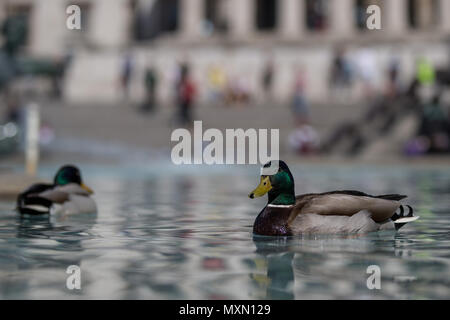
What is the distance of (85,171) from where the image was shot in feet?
102

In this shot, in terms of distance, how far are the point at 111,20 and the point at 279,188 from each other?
2446 inches

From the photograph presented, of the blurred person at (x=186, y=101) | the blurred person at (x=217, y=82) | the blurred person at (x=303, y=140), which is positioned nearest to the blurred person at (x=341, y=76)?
the blurred person at (x=217, y=82)

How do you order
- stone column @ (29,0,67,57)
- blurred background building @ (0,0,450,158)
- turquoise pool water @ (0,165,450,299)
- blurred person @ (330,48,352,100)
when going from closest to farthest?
1. turquoise pool water @ (0,165,450,299)
2. blurred background building @ (0,0,450,158)
3. blurred person @ (330,48,352,100)
4. stone column @ (29,0,67,57)

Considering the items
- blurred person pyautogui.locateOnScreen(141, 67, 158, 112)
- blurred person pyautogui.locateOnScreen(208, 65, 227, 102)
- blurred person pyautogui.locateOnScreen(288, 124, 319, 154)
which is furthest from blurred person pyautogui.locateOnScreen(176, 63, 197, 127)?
blurred person pyautogui.locateOnScreen(208, 65, 227, 102)

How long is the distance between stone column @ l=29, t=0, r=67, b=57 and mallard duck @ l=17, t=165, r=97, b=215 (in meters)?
63.9

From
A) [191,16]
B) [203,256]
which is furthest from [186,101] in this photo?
[203,256]

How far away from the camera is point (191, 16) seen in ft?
214

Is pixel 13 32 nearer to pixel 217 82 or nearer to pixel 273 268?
pixel 273 268

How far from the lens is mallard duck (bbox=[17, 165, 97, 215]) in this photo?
14797mm

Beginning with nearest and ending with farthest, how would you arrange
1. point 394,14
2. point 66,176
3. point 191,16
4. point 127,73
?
point 66,176
point 127,73
point 394,14
point 191,16

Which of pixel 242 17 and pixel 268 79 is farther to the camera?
pixel 242 17

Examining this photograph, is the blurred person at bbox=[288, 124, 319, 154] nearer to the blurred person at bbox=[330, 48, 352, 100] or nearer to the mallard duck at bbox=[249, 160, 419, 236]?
the blurred person at bbox=[330, 48, 352, 100]

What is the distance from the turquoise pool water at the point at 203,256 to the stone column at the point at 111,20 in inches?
2113

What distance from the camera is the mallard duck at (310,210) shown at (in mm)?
11859
